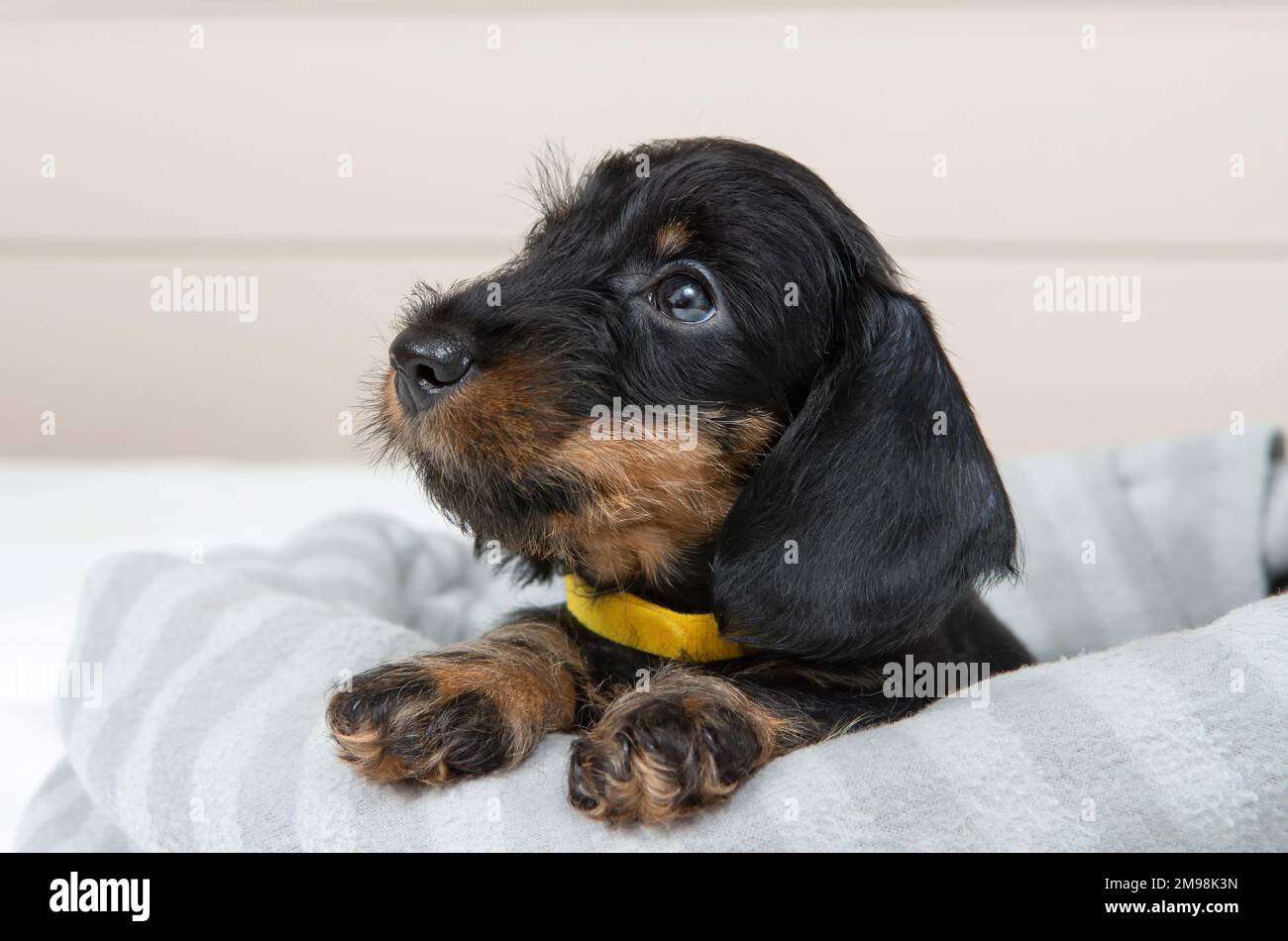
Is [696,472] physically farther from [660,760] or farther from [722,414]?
[660,760]

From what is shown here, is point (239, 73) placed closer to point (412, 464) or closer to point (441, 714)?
point (412, 464)

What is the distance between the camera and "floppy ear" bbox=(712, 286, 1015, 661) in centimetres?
194

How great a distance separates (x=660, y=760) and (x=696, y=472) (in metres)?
0.54

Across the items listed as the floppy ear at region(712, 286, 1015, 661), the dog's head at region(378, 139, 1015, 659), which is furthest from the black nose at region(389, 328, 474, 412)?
the floppy ear at region(712, 286, 1015, 661)

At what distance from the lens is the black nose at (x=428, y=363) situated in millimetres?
1890

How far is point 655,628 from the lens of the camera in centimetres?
220

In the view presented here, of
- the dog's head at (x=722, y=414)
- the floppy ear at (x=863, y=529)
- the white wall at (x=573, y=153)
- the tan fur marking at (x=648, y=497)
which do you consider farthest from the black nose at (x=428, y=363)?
the white wall at (x=573, y=153)

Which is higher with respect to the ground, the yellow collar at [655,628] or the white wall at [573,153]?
A: the white wall at [573,153]

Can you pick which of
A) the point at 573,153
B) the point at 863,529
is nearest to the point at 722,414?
the point at 863,529

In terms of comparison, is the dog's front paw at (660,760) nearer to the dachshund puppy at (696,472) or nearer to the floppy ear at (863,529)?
the dachshund puppy at (696,472)

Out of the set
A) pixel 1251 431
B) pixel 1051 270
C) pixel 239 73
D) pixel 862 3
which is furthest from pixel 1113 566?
pixel 239 73

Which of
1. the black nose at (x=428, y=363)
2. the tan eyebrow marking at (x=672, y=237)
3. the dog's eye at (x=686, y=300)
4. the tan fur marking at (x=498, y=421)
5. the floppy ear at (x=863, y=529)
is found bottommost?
the floppy ear at (x=863, y=529)

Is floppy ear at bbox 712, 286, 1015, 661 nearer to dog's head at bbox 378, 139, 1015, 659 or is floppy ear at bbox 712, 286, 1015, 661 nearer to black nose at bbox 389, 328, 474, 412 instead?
dog's head at bbox 378, 139, 1015, 659

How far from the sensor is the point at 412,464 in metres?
2.01
